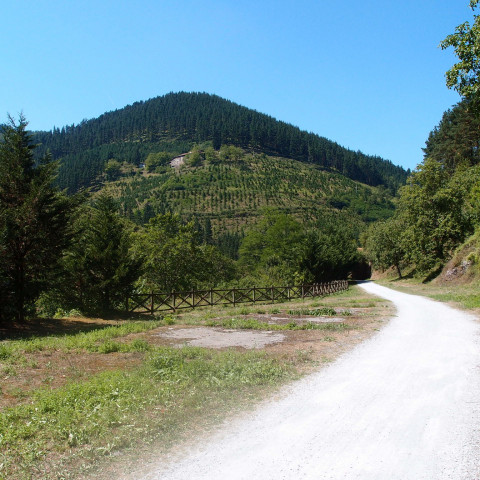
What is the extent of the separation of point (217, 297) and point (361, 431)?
2749 centimetres

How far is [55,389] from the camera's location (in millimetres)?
6680

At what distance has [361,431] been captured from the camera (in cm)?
466

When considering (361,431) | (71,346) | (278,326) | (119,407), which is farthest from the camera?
(278,326)

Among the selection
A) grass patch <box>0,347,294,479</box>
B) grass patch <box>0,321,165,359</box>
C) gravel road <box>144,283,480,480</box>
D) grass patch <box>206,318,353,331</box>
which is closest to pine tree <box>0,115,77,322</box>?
grass patch <box>0,321,165,359</box>

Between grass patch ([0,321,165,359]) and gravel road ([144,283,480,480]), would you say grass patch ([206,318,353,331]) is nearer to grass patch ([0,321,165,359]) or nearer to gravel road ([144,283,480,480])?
grass patch ([0,321,165,359])

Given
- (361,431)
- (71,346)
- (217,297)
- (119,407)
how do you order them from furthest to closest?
(217,297)
(71,346)
(119,407)
(361,431)

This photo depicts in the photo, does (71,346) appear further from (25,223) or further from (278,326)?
(278,326)

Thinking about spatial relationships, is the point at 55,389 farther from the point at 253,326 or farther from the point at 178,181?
the point at 178,181

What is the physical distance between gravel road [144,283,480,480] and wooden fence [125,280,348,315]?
16242mm

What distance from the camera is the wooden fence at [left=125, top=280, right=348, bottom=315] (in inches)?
877

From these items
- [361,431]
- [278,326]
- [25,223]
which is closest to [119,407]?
[361,431]

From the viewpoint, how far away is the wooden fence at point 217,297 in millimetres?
22266

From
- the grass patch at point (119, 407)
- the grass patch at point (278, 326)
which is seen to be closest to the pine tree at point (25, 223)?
the grass patch at point (278, 326)

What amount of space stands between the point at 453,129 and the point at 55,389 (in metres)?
58.6
